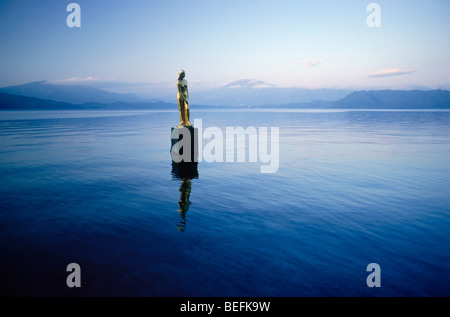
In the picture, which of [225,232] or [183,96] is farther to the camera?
[183,96]

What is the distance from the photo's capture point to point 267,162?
18.0 m

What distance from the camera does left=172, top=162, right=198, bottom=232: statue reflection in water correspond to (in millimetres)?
8734

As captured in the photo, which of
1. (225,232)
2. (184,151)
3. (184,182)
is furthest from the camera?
(184,151)

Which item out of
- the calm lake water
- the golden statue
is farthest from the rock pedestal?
the calm lake water

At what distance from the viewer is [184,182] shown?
1285 centimetres

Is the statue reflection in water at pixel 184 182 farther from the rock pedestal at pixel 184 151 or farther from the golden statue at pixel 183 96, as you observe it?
the golden statue at pixel 183 96

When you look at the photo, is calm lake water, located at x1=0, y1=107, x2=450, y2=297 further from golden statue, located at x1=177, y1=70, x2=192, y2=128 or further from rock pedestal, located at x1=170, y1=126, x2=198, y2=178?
golden statue, located at x1=177, y1=70, x2=192, y2=128

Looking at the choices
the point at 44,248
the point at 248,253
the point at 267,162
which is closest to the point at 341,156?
the point at 267,162

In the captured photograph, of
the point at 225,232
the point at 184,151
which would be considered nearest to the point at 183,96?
the point at 184,151

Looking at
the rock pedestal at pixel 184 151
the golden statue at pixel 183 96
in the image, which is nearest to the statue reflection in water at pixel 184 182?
the rock pedestal at pixel 184 151

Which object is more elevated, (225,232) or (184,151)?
(184,151)

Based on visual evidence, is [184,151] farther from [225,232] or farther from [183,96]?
[225,232]
